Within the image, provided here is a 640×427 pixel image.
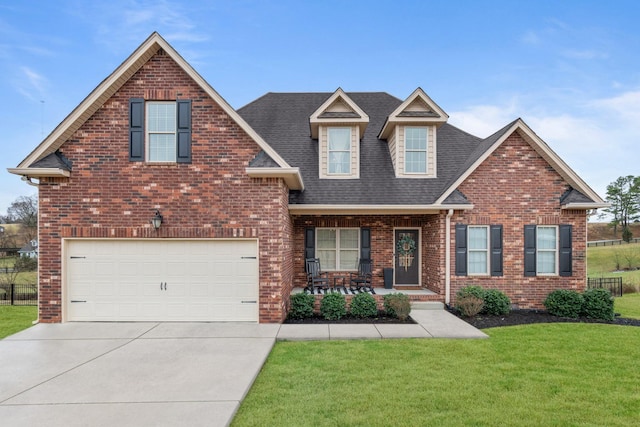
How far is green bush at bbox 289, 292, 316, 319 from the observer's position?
953 cm

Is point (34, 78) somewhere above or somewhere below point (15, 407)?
above

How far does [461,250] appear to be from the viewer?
1066cm

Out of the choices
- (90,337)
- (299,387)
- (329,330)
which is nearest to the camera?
(299,387)

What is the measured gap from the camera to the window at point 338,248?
12.6 metres

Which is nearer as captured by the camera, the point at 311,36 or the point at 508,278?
the point at 508,278

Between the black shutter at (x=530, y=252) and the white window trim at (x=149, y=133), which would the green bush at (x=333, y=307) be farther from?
the black shutter at (x=530, y=252)

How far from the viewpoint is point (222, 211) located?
8695 mm

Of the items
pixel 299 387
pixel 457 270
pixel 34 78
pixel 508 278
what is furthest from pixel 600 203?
pixel 34 78

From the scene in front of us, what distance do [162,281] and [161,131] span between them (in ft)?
12.7

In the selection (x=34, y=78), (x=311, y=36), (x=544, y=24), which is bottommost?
(x=34, y=78)

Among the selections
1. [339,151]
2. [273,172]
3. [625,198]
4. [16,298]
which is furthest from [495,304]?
[625,198]

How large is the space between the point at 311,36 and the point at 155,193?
45.6 ft

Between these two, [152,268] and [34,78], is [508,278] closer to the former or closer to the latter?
[152,268]

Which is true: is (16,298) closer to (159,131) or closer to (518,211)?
(159,131)
